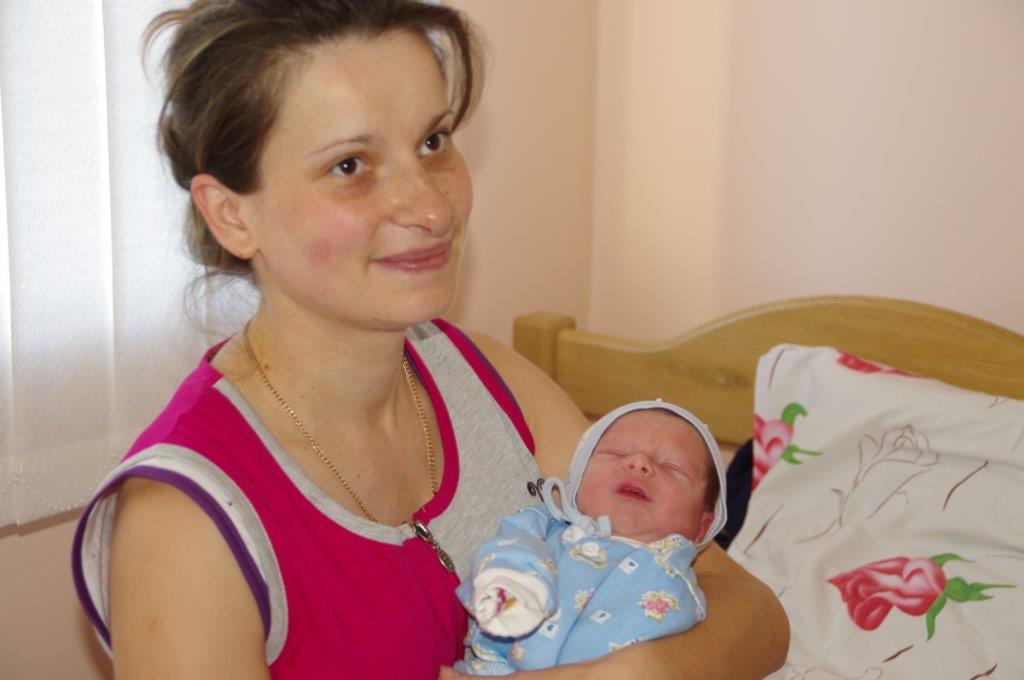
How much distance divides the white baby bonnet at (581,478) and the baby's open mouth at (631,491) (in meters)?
0.04

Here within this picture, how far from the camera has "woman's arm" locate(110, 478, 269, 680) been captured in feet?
3.32

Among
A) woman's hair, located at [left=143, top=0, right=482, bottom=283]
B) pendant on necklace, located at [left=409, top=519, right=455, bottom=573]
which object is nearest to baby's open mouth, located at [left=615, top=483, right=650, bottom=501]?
pendant on necklace, located at [left=409, top=519, right=455, bottom=573]

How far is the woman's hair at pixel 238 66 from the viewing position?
1.13 meters

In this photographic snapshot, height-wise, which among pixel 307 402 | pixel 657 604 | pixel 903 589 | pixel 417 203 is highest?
pixel 417 203

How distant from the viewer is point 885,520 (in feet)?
5.40

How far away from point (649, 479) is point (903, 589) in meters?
0.43

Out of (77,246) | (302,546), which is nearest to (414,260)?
(302,546)

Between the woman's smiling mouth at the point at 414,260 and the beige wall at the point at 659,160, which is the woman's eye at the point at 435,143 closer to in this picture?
the woman's smiling mouth at the point at 414,260

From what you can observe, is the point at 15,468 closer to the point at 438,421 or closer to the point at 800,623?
the point at 438,421

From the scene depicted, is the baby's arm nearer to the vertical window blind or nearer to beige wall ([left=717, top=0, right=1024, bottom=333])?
the vertical window blind

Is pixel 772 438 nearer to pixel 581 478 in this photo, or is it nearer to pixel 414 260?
pixel 581 478

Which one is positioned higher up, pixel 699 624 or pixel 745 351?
pixel 745 351

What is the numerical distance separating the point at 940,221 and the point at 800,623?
0.75 m

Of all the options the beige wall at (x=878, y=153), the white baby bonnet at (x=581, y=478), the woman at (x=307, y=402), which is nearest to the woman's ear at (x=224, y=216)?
the woman at (x=307, y=402)
